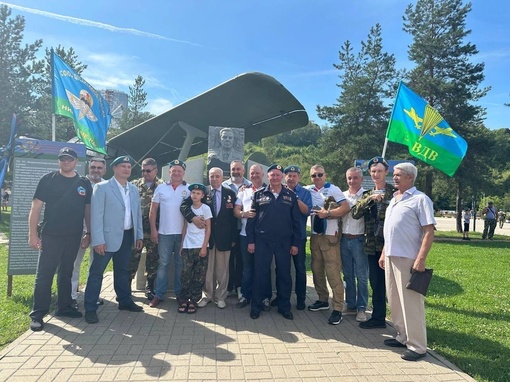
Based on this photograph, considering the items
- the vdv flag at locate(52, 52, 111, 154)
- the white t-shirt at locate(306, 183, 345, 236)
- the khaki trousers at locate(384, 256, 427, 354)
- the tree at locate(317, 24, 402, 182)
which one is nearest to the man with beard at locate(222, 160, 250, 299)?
the white t-shirt at locate(306, 183, 345, 236)

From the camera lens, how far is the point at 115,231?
14.9 feet

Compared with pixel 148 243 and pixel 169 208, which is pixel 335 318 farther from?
pixel 148 243

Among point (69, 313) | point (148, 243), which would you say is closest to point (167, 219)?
point (148, 243)

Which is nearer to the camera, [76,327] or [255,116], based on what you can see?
[76,327]

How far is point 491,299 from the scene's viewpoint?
20.7ft

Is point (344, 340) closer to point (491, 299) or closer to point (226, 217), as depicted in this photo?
point (226, 217)

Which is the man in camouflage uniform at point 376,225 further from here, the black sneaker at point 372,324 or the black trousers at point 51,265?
the black trousers at point 51,265

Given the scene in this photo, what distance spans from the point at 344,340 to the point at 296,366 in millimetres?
917

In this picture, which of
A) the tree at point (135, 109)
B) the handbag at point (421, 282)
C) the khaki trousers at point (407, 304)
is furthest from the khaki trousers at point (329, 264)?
the tree at point (135, 109)

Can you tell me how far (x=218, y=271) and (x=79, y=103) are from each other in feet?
13.6

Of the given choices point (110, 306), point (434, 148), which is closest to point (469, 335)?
point (434, 148)

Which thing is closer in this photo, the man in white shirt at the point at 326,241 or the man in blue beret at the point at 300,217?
the man in white shirt at the point at 326,241

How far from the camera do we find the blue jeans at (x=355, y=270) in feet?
15.3

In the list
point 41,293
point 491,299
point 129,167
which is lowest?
point 491,299
